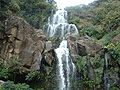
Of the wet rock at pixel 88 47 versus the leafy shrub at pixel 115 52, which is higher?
the wet rock at pixel 88 47

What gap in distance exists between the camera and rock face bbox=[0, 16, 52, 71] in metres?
16.4

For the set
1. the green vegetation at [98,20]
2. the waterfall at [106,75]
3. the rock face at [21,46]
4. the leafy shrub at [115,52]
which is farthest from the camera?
the green vegetation at [98,20]

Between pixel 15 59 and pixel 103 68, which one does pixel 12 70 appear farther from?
pixel 103 68

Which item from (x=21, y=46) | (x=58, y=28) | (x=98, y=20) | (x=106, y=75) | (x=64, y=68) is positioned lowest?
(x=106, y=75)

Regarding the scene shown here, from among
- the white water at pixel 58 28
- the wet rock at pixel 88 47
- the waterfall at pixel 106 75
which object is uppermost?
the white water at pixel 58 28

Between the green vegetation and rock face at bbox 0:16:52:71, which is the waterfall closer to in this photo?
rock face at bbox 0:16:52:71

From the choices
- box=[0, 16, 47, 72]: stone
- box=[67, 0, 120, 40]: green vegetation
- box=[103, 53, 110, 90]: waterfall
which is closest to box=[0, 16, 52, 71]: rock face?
box=[0, 16, 47, 72]: stone

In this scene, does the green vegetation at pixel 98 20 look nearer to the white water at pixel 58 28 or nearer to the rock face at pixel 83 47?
the white water at pixel 58 28

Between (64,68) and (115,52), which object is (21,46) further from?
(115,52)

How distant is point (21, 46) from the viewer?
16719 millimetres

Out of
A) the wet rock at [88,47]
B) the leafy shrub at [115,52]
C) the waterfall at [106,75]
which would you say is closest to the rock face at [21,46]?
the wet rock at [88,47]

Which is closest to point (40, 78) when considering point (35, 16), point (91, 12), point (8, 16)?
point (8, 16)

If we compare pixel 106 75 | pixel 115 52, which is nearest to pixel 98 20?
pixel 115 52

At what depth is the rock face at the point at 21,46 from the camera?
16422 mm
